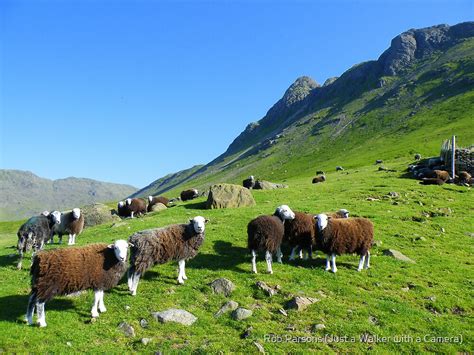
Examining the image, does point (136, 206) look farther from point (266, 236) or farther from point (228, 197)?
point (266, 236)

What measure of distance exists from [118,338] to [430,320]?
10.8m

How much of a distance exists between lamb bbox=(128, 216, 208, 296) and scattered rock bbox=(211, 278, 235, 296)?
1413mm

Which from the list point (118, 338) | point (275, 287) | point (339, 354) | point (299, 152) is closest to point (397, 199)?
point (275, 287)

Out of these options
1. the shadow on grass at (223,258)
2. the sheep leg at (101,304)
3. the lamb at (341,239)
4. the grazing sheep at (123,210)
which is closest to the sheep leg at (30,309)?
the sheep leg at (101,304)

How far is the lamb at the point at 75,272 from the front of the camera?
524 inches

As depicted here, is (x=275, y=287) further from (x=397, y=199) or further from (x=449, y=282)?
(x=397, y=199)

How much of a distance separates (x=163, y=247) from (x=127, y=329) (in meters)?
4.27

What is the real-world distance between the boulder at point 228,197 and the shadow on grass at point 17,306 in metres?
19.4

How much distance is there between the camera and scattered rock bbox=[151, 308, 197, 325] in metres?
14.0

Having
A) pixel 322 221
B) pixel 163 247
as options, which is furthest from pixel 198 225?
pixel 322 221

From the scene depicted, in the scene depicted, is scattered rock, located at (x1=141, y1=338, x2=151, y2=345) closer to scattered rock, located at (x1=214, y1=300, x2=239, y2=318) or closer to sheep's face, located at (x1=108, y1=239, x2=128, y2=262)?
scattered rock, located at (x1=214, y1=300, x2=239, y2=318)

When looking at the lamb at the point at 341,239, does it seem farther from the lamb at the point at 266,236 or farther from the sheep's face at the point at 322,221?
the lamb at the point at 266,236

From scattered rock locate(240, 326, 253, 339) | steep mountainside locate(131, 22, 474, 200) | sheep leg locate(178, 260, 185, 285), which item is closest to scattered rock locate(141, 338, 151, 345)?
scattered rock locate(240, 326, 253, 339)

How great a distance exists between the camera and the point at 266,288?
1612 cm
